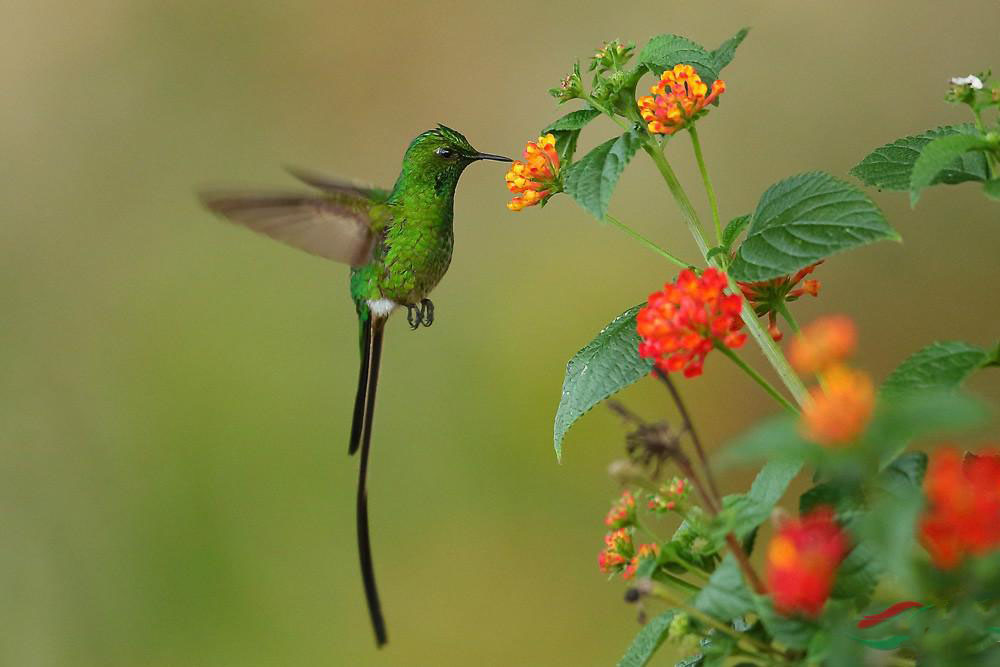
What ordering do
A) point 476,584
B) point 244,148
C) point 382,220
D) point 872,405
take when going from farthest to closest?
1. point 244,148
2. point 476,584
3. point 382,220
4. point 872,405

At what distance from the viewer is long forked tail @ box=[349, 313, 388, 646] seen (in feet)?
3.35

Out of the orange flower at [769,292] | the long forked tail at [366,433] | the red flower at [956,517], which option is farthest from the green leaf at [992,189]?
the long forked tail at [366,433]

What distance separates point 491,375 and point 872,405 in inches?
87.2

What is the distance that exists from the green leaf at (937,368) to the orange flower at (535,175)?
0.35m

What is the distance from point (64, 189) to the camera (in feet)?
9.87

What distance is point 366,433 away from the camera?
1.17m

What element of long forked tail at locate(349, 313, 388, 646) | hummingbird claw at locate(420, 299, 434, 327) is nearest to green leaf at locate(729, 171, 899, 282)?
long forked tail at locate(349, 313, 388, 646)

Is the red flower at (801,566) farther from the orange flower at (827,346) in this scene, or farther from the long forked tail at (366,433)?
the long forked tail at (366,433)

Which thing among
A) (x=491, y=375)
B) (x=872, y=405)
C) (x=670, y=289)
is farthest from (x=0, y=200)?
(x=872, y=405)

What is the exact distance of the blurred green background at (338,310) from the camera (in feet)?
8.41

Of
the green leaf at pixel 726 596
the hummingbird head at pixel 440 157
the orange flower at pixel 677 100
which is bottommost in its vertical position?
the green leaf at pixel 726 596

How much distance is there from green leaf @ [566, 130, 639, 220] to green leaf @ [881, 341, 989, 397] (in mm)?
230

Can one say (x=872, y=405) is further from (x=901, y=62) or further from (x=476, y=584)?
(x=901, y=62)

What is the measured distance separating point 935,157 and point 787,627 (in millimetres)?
325
